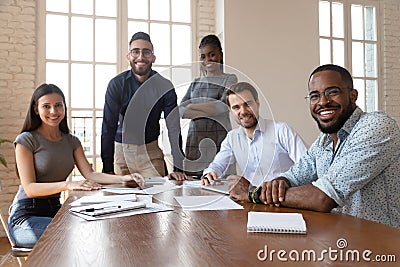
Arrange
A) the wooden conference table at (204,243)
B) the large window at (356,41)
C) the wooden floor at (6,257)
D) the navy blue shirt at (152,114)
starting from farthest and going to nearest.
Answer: the large window at (356,41)
the wooden floor at (6,257)
the navy blue shirt at (152,114)
the wooden conference table at (204,243)

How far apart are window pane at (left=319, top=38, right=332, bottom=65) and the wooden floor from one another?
413cm

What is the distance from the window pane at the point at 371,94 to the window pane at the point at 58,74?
3875 mm

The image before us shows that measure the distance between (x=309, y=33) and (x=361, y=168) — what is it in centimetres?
386

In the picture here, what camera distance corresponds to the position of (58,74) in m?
4.45

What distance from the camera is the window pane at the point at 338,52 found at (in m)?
5.39

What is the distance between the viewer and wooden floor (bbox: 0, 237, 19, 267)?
3.12 metres

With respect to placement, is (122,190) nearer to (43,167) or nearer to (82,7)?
(43,167)

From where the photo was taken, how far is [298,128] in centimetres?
480

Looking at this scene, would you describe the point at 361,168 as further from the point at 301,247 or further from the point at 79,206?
the point at 79,206

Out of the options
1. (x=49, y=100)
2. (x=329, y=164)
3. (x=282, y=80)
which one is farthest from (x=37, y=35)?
(x=329, y=164)

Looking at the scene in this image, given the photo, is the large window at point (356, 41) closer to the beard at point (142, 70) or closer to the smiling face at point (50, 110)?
the beard at point (142, 70)

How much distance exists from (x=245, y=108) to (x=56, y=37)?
10.9 feet

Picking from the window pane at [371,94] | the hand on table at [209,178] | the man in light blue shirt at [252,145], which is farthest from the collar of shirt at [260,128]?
the window pane at [371,94]

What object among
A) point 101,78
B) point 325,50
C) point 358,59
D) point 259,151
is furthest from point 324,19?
point 259,151
